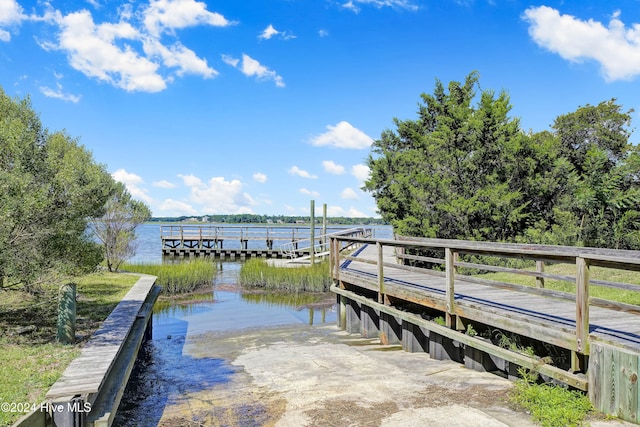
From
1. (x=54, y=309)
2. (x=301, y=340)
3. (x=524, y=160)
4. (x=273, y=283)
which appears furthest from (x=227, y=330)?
(x=524, y=160)

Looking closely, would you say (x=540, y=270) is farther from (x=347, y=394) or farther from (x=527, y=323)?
(x=347, y=394)

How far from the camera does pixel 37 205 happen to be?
242 inches

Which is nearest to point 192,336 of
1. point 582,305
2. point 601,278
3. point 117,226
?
point 582,305

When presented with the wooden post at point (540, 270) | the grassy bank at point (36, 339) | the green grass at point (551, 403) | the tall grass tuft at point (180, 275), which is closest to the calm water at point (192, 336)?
the tall grass tuft at point (180, 275)

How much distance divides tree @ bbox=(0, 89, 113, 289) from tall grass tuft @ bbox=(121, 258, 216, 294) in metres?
9.78

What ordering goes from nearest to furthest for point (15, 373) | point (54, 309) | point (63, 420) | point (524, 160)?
point (63, 420), point (15, 373), point (54, 309), point (524, 160)

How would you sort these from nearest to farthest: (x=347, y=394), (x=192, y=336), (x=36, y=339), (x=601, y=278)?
(x=347, y=394), (x=36, y=339), (x=192, y=336), (x=601, y=278)

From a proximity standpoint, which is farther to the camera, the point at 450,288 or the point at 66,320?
the point at 450,288

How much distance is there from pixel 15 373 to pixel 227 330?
6652 mm

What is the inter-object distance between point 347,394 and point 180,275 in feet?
45.6

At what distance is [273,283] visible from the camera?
63.3 ft

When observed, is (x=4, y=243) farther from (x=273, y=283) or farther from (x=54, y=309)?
(x=273, y=283)

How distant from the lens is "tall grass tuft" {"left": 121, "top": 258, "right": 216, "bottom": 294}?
1780cm

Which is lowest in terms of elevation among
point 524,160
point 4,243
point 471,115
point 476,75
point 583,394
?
point 583,394
